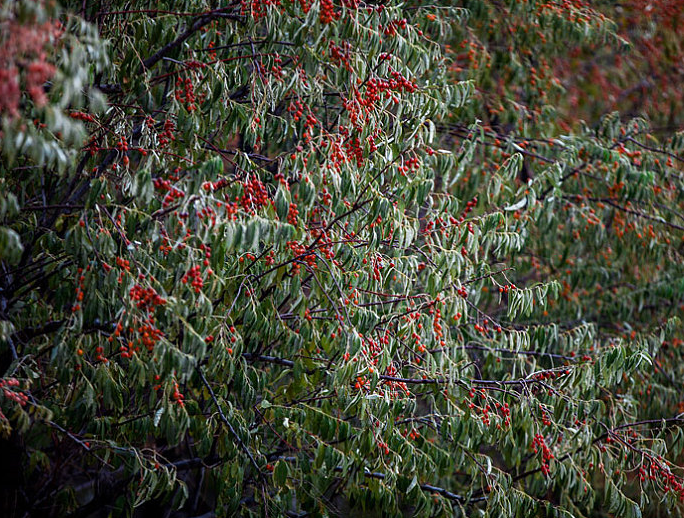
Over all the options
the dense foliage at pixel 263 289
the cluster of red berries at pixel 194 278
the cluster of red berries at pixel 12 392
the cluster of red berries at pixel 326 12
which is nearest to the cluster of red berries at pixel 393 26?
the dense foliage at pixel 263 289

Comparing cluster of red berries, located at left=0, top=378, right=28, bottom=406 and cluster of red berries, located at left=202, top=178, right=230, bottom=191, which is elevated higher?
cluster of red berries, located at left=202, top=178, right=230, bottom=191

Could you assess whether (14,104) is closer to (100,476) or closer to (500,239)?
(500,239)

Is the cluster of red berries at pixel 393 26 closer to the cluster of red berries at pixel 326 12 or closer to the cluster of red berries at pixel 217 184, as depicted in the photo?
the cluster of red berries at pixel 326 12

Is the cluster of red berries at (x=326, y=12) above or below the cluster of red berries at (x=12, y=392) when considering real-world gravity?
above

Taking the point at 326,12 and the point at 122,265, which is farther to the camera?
the point at 326,12

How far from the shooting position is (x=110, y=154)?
3.43 meters

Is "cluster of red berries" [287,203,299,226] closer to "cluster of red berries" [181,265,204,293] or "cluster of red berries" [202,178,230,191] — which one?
"cluster of red berries" [202,178,230,191]

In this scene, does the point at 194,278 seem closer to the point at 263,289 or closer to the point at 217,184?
the point at 217,184

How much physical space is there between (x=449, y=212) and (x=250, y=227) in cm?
150

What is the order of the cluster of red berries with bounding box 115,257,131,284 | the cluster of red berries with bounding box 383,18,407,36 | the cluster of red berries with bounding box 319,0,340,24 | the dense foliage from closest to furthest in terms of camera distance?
the cluster of red berries with bounding box 115,257,131,284 < the dense foliage < the cluster of red berries with bounding box 319,0,340,24 < the cluster of red berries with bounding box 383,18,407,36

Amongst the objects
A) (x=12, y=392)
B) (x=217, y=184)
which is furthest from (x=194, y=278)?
(x=12, y=392)

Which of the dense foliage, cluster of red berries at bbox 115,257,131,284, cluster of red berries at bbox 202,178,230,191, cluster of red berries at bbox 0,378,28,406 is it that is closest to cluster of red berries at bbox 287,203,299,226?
the dense foliage

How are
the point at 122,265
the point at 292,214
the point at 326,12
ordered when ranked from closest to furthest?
the point at 122,265 < the point at 292,214 < the point at 326,12

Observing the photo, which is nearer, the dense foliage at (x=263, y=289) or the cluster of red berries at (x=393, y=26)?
the dense foliage at (x=263, y=289)
